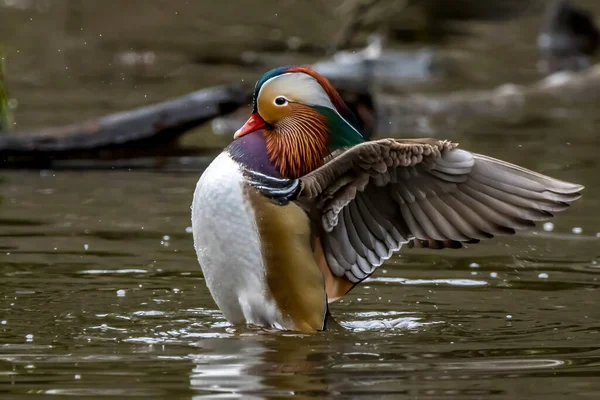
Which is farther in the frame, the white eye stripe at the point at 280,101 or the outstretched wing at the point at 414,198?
the white eye stripe at the point at 280,101

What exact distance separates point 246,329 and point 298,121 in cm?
84

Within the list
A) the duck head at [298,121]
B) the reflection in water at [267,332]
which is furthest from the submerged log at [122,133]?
the duck head at [298,121]

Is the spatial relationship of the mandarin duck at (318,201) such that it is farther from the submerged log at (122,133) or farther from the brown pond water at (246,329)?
the submerged log at (122,133)

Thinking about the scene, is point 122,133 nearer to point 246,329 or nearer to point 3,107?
point 3,107

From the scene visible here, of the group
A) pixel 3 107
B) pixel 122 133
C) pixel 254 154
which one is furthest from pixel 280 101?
pixel 122 133

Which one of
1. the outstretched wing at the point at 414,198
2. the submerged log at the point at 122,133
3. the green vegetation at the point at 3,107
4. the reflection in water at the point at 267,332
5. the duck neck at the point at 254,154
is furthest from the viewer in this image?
the submerged log at the point at 122,133

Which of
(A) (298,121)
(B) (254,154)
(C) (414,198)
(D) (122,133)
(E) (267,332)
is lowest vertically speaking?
(E) (267,332)

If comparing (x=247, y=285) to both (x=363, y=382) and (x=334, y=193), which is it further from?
(x=363, y=382)

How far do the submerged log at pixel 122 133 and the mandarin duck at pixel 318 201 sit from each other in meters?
4.72

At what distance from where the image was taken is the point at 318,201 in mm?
4934

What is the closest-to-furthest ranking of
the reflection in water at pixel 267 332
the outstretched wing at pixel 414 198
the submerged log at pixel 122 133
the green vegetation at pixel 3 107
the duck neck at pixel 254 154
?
1. the reflection in water at pixel 267 332
2. the outstretched wing at pixel 414 198
3. the duck neck at pixel 254 154
4. the green vegetation at pixel 3 107
5. the submerged log at pixel 122 133

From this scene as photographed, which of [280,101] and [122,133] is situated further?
[122,133]

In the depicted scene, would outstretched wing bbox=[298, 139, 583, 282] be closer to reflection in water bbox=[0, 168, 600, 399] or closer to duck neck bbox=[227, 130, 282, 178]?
duck neck bbox=[227, 130, 282, 178]

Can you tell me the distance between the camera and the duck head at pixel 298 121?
488 centimetres
